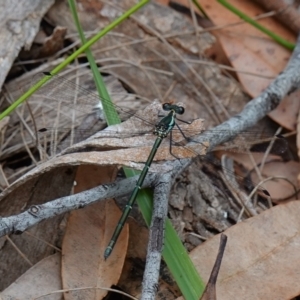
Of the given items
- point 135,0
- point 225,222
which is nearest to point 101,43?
point 135,0

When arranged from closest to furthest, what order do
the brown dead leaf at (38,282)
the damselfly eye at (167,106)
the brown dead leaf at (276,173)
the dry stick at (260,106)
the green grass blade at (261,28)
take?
the brown dead leaf at (38,282) → the dry stick at (260,106) → the damselfly eye at (167,106) → the brown dead leaf at (276,173) → the green grass blade at (261,28)

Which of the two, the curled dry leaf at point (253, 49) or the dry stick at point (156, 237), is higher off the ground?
the curled dry leaf at point (253, 49)

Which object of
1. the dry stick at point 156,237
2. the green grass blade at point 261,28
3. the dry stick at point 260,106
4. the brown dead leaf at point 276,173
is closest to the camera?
the dry stick at point 156,237

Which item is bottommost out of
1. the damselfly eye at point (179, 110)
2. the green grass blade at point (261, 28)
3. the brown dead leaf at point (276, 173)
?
the brown dead leaf at point (276, 173)

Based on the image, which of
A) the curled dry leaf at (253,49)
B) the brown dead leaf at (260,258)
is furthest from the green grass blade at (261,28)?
the brown dead leaf at (260,258)

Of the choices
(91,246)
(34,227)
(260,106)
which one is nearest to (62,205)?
(91,246)

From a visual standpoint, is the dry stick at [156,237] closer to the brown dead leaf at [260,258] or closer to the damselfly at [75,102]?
the brown dead leaf at [260,258]
